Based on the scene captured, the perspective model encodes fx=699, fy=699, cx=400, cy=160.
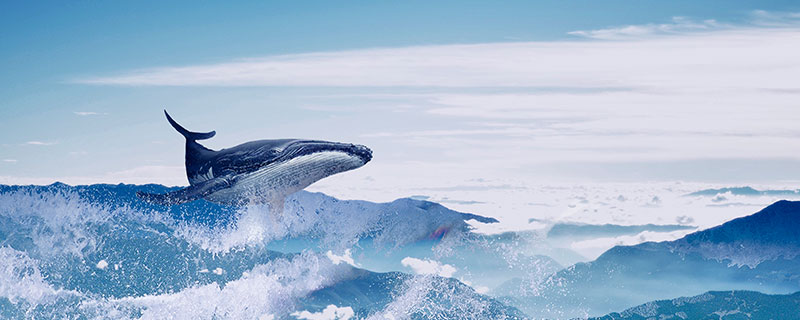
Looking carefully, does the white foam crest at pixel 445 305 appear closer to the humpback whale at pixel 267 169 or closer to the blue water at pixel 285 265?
the blue water at pixel 285 265

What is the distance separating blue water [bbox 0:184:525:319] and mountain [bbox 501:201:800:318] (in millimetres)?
32074

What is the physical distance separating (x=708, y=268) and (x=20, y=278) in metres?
153

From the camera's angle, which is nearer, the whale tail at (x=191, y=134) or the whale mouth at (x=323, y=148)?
the whale mouth at (x=323, y=148)

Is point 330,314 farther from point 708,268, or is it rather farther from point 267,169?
point 267,169

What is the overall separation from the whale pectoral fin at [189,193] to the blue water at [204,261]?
8.27ft

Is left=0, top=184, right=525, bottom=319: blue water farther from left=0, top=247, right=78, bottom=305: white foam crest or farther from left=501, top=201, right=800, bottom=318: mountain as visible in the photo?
left=501, top=201, right=800, bottom=318: mountain

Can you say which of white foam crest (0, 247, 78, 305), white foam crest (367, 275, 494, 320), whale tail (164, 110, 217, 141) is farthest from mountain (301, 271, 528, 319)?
whale tail (164, 110, 217, 141)

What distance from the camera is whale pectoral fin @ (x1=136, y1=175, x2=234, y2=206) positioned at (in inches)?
768

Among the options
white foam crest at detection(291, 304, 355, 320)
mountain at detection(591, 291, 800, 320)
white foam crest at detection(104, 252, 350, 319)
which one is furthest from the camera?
mountain at detection(591, 291, 800, 320)

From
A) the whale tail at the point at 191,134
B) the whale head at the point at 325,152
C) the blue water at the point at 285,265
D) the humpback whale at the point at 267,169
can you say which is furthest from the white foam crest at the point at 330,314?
the whale head at the point at 325,152

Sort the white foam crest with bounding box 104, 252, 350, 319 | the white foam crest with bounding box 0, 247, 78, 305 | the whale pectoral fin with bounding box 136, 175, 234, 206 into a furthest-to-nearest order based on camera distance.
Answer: the white foam crest with bounding box 104, 252, 350, 319, the white foam crest with bounding box 0, 247, 78, 305, the whale pectoral fin with bounding box 136, 175, 234, 206

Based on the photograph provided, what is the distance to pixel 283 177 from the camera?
71.5ft

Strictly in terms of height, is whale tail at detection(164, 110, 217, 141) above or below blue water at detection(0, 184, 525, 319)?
above

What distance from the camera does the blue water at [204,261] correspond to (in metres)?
67.2
